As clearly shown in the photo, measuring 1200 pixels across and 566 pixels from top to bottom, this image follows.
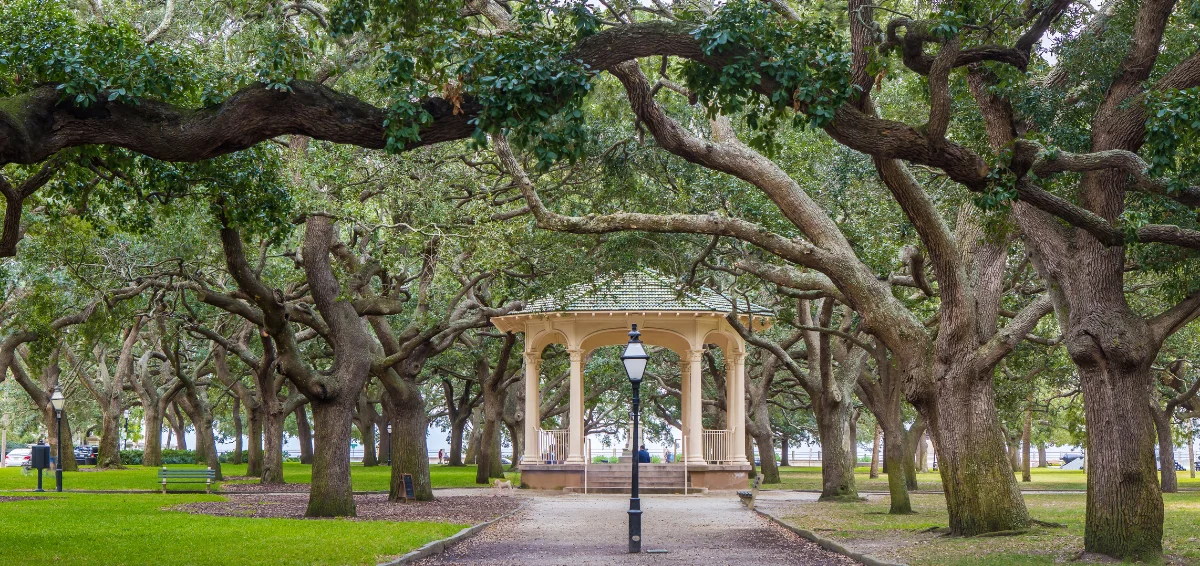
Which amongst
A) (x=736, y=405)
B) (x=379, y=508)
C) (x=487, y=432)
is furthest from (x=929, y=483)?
(x=379, y=508)

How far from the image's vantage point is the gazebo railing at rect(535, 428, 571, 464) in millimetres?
30906

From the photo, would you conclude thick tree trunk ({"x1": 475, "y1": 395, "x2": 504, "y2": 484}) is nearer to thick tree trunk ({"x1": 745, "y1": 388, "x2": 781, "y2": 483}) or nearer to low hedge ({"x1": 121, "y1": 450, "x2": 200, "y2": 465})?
thick tree trunk ({"x1": 745, "y1": 388, "x2": 781, "y2": 483})

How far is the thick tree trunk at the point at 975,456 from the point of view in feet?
43.4

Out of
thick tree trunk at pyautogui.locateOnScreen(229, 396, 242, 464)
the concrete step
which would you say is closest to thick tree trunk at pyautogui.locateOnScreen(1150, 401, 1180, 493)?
the concrete step

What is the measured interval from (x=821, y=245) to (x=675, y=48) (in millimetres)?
5455

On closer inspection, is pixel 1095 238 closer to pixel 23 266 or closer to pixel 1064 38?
pixel 1064 38

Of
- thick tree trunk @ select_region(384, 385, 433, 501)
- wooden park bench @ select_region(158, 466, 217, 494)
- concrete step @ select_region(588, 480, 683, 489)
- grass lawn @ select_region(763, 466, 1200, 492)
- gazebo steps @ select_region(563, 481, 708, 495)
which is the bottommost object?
grass lawn @ select_region(763, 466, 1200, 492)

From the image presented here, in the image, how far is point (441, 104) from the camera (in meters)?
7.98

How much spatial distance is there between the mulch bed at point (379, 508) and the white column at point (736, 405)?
7893mm

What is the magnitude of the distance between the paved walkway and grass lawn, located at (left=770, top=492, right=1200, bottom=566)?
2.25ft

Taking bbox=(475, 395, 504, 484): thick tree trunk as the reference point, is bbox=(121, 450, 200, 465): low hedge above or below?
below

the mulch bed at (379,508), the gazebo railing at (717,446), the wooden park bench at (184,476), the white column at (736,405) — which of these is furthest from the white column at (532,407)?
the wooden park bench at (184,476)

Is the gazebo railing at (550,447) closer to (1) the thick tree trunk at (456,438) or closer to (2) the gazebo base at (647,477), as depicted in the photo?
(2) the gazebo base at (647,477)

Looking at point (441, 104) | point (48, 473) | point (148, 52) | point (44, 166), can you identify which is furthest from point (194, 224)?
point (48, 473)
